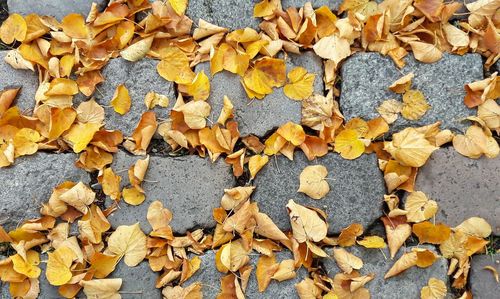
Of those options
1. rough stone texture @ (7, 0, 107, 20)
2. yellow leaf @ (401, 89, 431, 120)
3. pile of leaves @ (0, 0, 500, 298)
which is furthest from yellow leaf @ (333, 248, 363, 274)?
rough stone texture @ (7, 0, 107, 20)

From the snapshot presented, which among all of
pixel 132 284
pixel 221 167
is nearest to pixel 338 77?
pixel 221 167

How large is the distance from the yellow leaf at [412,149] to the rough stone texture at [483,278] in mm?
430

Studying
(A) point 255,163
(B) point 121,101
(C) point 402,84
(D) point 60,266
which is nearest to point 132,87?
(B) point 121,101

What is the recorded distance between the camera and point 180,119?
7.76 ft

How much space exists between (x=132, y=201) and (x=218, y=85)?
0.55 metres

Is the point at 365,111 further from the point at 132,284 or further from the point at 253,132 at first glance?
the point at 132,284

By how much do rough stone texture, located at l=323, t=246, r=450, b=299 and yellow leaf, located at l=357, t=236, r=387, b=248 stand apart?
28 millimetres

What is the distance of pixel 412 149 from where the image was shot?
2.32m

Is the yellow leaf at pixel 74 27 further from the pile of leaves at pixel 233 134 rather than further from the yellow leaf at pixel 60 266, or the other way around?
the yellow leaf at pixel 60 266

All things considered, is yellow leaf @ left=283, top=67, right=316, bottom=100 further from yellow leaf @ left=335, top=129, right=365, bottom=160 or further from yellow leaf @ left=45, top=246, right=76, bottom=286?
yellow leaf @ left=45, top=246, right=76, bottom=286

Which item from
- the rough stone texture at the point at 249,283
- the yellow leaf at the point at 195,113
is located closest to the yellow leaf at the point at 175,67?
the yellow leaf at the point at 195,113

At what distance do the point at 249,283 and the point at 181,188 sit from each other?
0.44 metres

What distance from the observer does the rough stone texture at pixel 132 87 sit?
94.6 inches

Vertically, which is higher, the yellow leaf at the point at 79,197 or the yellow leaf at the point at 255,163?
the yellow leaf at the point at 255,163
